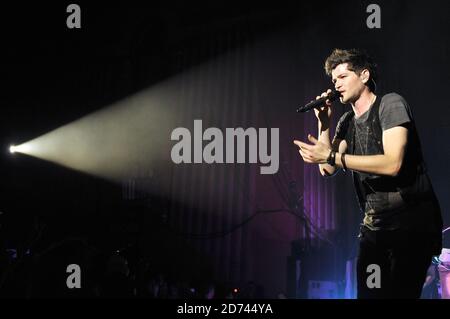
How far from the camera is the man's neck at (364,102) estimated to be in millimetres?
2336

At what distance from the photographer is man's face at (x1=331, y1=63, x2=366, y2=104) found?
238 cm

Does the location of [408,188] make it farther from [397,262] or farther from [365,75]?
[365,75]

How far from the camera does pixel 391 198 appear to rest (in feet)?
6.90

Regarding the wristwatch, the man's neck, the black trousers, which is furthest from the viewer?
the man's neck

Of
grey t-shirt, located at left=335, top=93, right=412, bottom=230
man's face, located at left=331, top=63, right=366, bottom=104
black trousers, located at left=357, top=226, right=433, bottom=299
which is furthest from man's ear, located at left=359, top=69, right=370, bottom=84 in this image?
black trousers, located at left=357, top=226, right=433, bottom=299

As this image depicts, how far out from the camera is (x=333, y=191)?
6617 mm

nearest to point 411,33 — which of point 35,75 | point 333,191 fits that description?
point 333,191

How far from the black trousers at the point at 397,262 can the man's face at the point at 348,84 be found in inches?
27.4

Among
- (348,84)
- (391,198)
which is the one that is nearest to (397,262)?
(391,198)

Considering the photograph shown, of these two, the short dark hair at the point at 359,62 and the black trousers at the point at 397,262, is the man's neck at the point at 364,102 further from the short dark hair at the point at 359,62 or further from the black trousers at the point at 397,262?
the black trousers at the point at 397,262

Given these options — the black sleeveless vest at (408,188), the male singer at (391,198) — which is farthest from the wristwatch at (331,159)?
the black sleeveless vest at (408,188)

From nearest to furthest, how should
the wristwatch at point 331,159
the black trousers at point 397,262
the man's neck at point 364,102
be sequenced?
the black trousers at point 397,262, the wristwatch at point 331,159, the man's neck at point 364,102

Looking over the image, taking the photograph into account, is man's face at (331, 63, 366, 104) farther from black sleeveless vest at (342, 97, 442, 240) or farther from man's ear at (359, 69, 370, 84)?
black sleeveless vest at (342, 97, 442, 240)

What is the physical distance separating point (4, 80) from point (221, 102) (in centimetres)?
322
